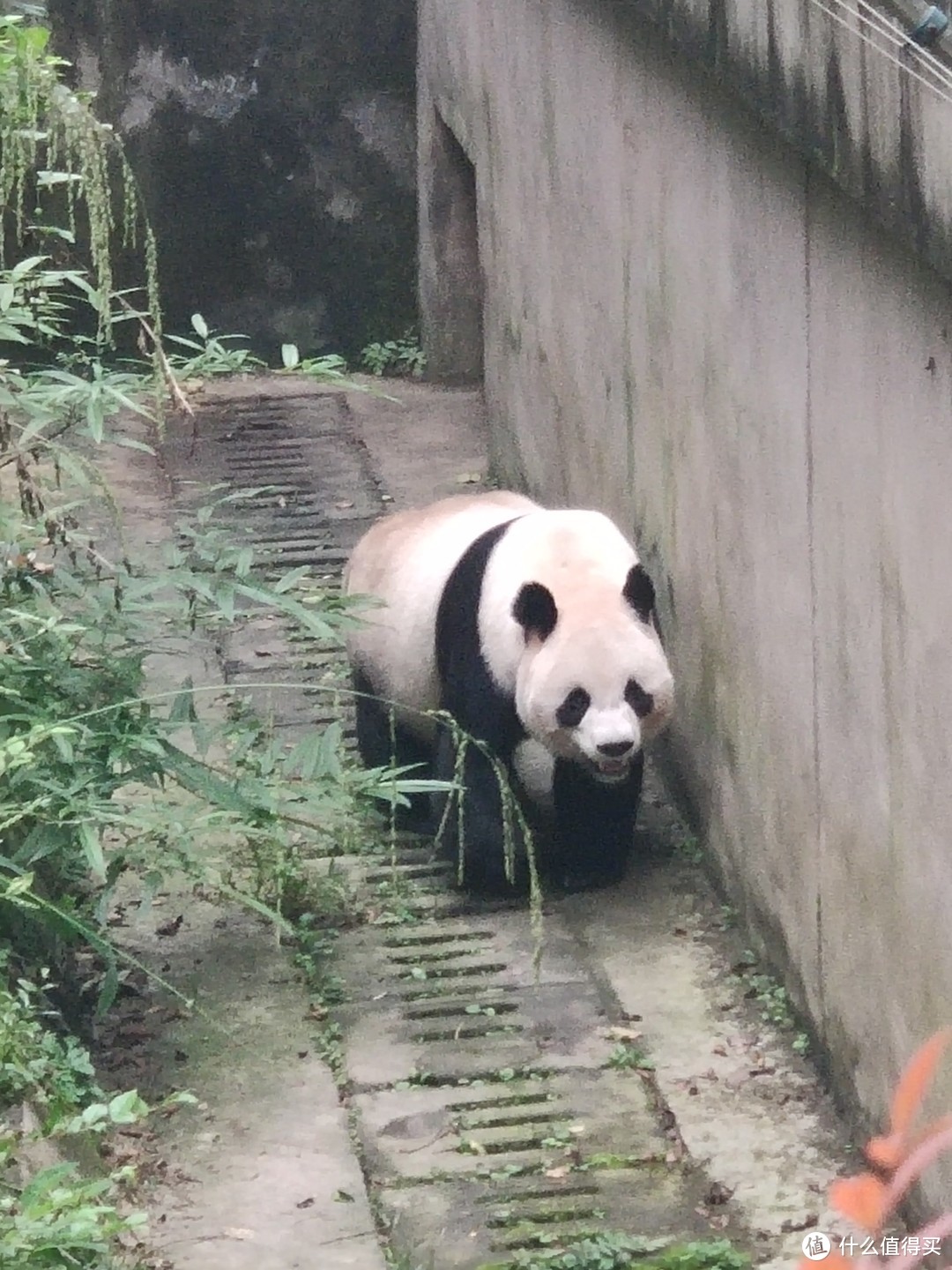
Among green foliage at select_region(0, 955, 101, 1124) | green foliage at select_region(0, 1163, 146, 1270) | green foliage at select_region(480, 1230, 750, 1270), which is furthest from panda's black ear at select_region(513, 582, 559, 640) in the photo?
green foliage at select_region(0, 1163, 146, 1270)

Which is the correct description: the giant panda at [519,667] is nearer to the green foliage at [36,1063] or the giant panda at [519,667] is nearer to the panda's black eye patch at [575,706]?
the panda's black eye patch at [575,706]

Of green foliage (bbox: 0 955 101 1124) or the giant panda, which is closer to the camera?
green foliage (bbox: 0 955 101 1124)

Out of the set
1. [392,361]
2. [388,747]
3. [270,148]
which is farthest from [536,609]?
[270,148]

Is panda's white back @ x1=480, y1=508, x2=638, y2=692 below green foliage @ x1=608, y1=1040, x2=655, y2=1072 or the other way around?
the other way around

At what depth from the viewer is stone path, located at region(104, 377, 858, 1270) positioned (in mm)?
3428

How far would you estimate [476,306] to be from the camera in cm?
958

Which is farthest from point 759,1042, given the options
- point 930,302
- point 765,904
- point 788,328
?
point 930,302

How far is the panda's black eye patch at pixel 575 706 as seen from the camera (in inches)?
178

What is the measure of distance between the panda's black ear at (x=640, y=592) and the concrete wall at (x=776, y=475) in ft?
0.55

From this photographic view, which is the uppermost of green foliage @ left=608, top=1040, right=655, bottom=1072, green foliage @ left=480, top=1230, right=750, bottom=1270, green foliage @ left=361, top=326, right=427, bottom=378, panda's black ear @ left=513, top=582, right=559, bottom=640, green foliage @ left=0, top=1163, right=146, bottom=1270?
panda's black ear @ left=513, top=582, right=559, bottom=640

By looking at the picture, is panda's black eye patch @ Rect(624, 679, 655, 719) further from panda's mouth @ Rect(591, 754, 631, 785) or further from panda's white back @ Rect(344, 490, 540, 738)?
panda's white back @ Rect(344, 490, 540, 738)

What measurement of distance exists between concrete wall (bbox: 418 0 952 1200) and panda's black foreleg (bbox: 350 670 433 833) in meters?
0.81

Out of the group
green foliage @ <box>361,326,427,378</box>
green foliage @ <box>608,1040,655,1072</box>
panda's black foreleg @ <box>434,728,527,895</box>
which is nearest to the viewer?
green foliage @ <box>608,1040,655,1072</box>

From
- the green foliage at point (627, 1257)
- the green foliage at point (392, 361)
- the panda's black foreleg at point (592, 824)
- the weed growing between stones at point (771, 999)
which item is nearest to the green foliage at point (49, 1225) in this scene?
the green foliage at point (627, 1257)
